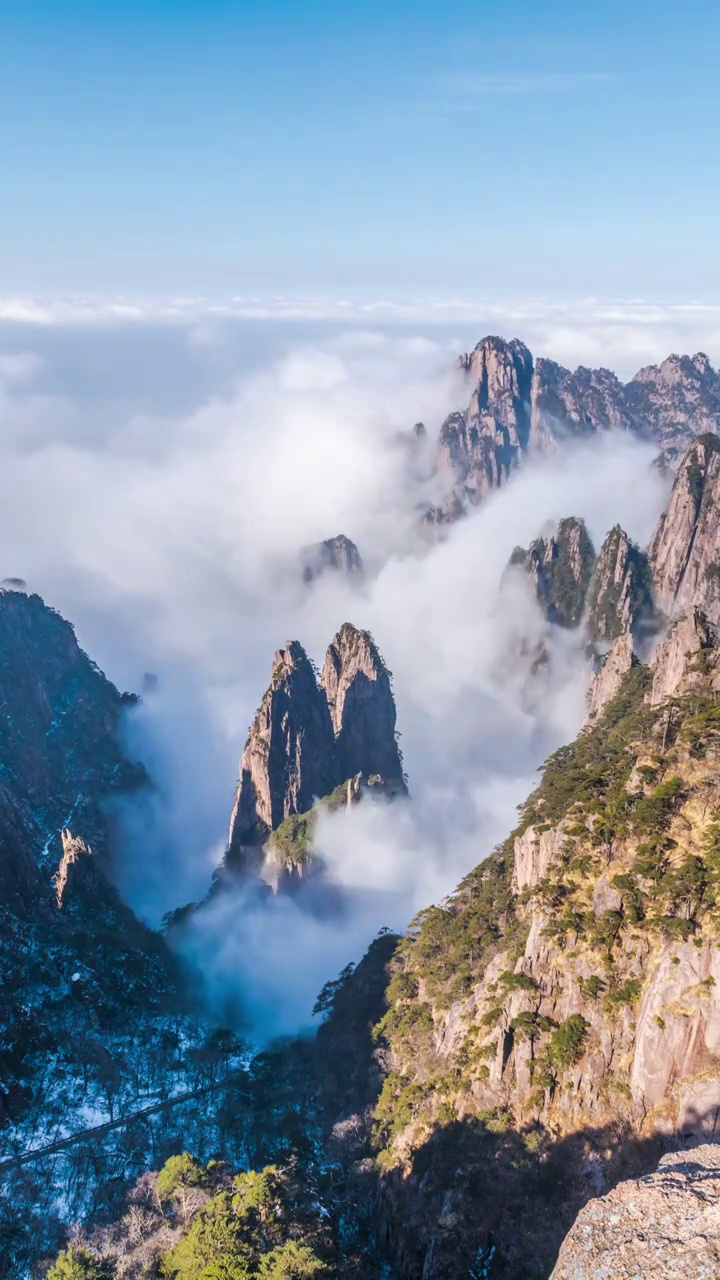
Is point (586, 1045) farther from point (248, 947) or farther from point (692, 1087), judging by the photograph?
point (248, 947)

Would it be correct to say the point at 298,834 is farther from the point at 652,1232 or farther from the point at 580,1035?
the point at 652,1232

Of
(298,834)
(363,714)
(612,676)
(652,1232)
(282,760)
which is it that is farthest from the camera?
(363,714)

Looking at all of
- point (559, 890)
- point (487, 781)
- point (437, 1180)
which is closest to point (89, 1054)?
point (437, 1180)

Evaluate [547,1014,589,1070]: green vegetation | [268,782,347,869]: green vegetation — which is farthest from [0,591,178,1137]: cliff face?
[547,1014,589,1070]: green vegetation

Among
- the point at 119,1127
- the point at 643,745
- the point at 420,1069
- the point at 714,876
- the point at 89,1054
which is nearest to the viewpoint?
the point at 714,876

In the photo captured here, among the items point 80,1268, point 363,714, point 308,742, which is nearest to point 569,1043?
point 80,1268

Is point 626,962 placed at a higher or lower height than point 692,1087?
higher
